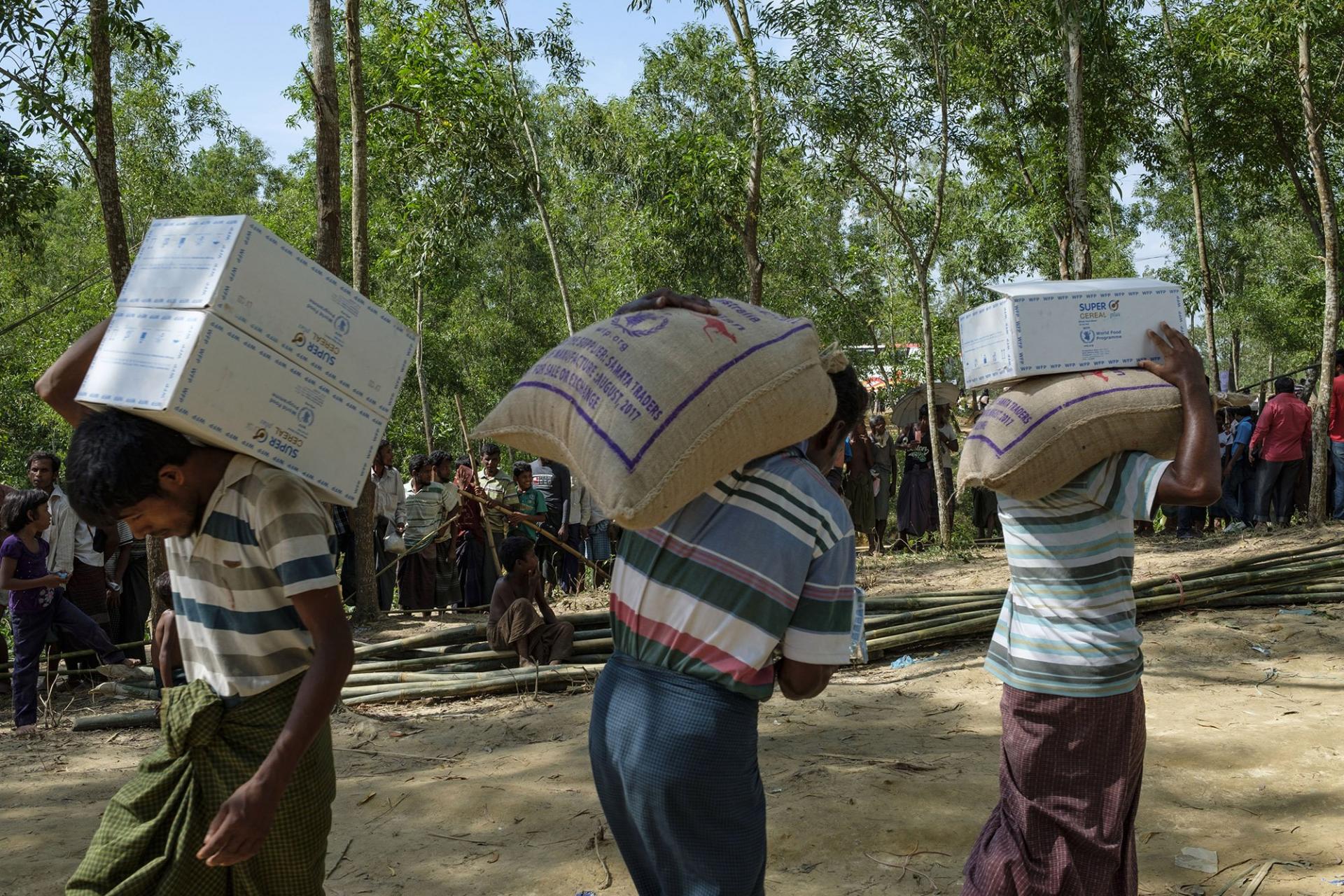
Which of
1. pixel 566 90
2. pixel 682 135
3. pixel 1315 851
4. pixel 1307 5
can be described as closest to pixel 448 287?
pixel 566 90

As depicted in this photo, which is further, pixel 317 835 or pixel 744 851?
pixel 317 835

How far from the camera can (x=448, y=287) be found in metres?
22.8

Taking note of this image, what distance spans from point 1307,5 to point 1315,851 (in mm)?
9518

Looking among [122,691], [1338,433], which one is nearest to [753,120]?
[1338,433]

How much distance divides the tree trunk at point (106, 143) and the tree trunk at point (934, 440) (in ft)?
27.4

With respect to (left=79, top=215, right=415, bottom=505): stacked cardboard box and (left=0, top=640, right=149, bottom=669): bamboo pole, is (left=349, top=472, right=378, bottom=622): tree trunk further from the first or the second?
(left=79, top=215, right=415, bottom=505): stacked cardboard box

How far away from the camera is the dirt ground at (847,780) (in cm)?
344

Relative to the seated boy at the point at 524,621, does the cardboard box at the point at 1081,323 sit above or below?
above

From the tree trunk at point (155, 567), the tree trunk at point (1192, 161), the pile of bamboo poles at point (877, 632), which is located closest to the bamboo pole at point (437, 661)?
the pile of bamboo poles at point (877, 632)

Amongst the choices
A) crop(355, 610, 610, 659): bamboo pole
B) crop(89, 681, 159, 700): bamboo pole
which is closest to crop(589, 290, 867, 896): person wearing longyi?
crop(355, 610, 610, 659): bamboo pole

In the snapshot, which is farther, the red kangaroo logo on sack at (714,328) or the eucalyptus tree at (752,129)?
the eucalyptus tree at (752,129)

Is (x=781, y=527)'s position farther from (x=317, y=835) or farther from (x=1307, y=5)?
(x=1307, y=5)

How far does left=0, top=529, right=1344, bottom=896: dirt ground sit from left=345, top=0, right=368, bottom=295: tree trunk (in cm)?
407

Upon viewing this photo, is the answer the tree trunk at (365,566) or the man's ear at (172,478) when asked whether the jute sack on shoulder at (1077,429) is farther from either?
the tree trunk at (365,566)
